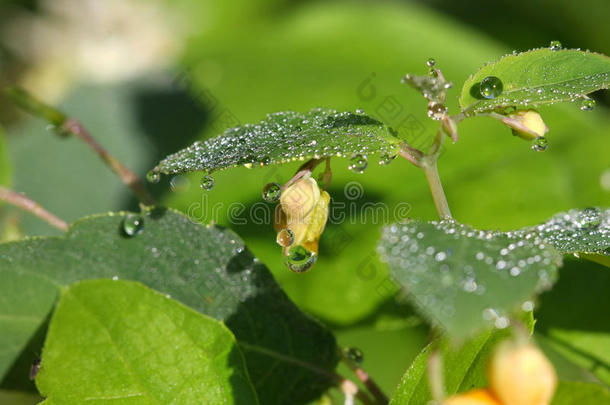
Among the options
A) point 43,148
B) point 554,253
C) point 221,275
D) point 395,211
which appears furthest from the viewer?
point 43,148

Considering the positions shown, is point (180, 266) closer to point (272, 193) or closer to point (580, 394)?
point (272, 193)

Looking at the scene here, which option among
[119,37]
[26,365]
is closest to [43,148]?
[119,37]

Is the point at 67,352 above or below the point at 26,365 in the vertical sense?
above

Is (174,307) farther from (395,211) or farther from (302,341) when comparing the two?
(395,211)

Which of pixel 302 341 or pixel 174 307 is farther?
pixel 302 341

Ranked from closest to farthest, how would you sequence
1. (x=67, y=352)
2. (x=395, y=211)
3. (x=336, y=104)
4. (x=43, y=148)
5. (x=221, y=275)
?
1. (x=67, y=352)
2. (x=221, y=275)
3. (x=395, y=211)
4. (x=336, y=104)
5. (x=43, y=148)

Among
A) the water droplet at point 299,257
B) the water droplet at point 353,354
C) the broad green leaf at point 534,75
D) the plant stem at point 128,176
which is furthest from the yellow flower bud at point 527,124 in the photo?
the plant stem at point 128,176

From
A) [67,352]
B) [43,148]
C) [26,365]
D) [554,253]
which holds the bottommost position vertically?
[43,148]
